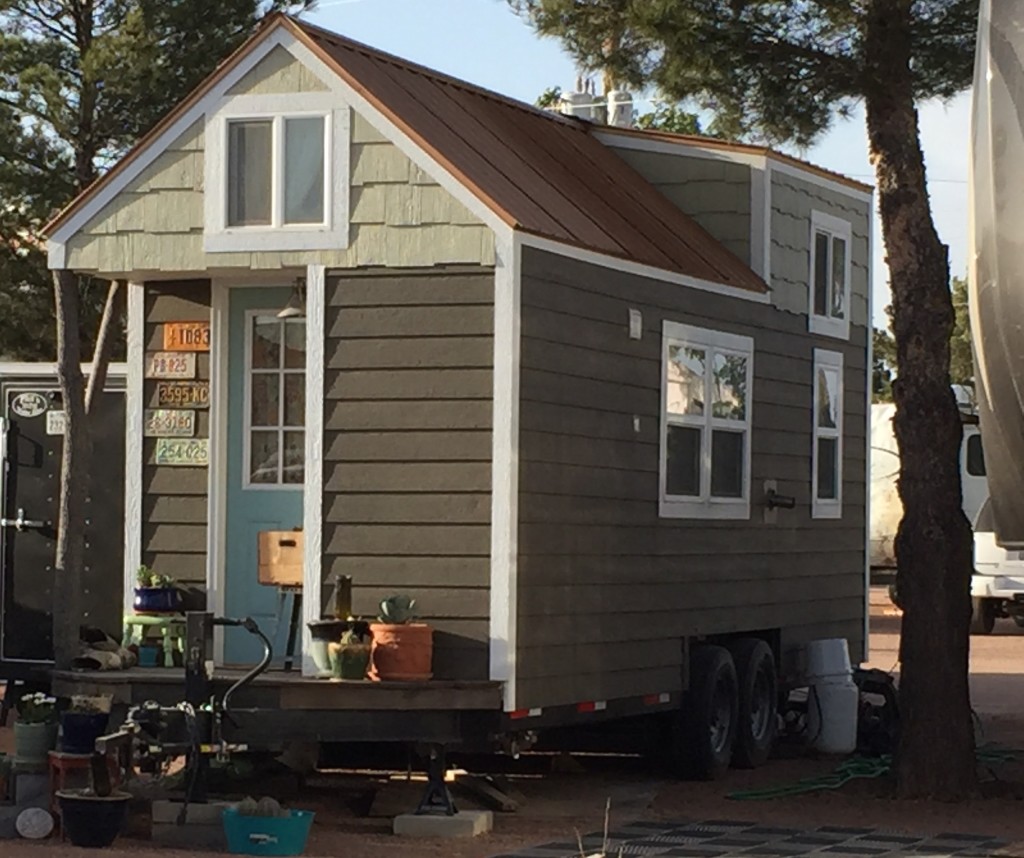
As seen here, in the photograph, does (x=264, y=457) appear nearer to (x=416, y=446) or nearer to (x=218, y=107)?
(x=416, y=446)

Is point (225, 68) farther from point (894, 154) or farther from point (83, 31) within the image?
point (83, 31)

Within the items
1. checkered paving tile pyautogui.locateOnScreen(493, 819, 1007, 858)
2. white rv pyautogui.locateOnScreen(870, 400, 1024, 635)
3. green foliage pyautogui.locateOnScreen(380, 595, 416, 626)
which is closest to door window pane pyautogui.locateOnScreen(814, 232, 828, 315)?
checkered paving tile pyautogui.locateOnScreen(493, 819, 1007, 858)

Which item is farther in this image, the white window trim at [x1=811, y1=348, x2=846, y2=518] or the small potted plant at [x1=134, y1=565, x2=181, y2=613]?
the white window trim at [x1=811, y1=348, x2=846, y2=518]

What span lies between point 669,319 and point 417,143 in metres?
2.26

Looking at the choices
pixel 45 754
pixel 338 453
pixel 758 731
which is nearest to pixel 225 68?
pixel 338 453

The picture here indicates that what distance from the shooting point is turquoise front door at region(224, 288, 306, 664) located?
455 inches

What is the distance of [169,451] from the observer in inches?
460

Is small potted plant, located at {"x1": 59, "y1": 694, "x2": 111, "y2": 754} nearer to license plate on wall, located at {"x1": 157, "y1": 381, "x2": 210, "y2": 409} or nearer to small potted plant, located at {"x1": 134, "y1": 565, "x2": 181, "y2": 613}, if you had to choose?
small potted plant, located at {"x1": 134, "y1": 565, "x2": 181, "y2": 613}

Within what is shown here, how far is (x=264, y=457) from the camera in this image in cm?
1165

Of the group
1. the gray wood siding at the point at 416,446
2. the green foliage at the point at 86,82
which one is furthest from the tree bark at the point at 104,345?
the green foliage at the point at 86,82

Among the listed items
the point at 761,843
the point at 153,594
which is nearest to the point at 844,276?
the point at 761,843

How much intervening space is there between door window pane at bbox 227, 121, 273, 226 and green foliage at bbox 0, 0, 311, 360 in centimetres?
1067

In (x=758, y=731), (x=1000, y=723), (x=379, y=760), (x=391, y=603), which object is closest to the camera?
(x=391, y=603)

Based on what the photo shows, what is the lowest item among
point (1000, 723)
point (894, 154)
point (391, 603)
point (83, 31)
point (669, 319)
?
point (1000, 723)
